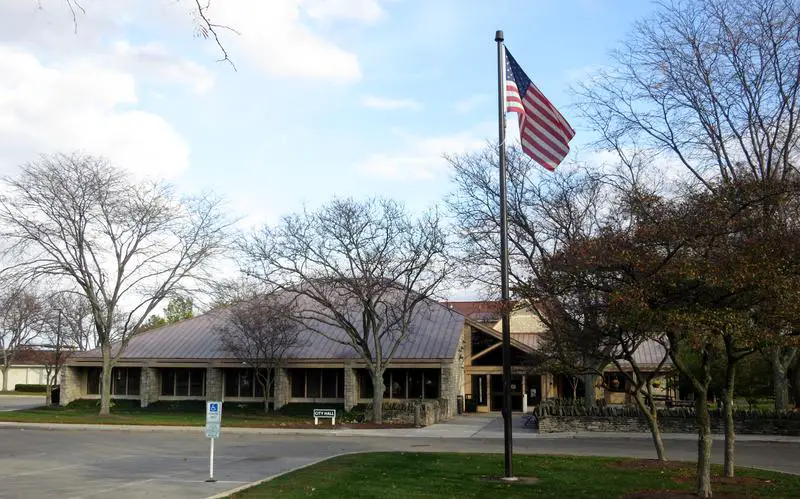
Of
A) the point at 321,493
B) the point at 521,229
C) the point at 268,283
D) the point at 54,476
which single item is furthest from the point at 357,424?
the point at 321,493

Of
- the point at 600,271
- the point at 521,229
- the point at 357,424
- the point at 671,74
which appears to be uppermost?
the point at 671,74

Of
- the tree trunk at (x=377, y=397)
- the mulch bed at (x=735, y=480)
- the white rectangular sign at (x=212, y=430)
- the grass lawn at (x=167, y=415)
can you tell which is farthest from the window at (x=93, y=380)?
the mulch bed at (x=735, y=480)

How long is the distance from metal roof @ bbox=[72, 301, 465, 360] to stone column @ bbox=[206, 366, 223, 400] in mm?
827

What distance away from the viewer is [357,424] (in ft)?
105

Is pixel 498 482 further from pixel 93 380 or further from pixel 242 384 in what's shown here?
pixel 93 380

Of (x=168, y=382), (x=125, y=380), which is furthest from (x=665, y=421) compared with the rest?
(x=125, y=380)

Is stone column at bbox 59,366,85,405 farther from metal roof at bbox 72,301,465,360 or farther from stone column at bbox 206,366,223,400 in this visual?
stone column at bbox 206,366,223,400

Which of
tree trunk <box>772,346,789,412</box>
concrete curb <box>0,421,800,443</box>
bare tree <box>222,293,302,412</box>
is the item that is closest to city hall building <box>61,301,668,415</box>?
bare tree <box>222,293,302,412</box>

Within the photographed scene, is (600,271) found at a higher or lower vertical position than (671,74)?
lower

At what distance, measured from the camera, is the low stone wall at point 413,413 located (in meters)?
32.0

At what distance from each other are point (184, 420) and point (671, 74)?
25.2m

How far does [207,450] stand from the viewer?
21469 millimetres

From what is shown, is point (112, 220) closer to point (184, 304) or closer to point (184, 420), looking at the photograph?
point (184, 304)

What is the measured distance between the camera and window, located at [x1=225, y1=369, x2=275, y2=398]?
42.2 meters
